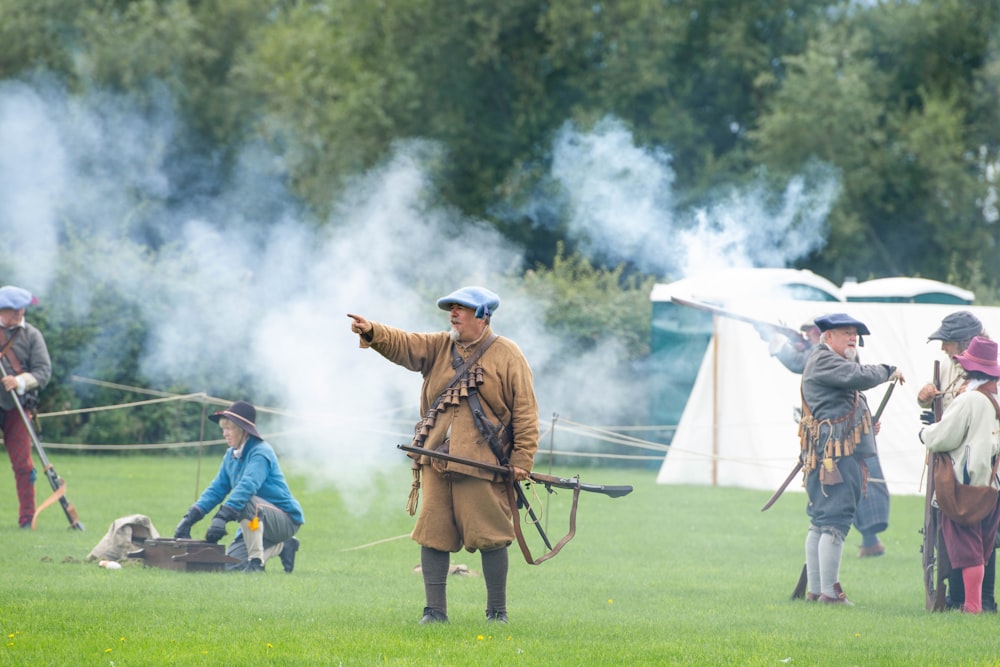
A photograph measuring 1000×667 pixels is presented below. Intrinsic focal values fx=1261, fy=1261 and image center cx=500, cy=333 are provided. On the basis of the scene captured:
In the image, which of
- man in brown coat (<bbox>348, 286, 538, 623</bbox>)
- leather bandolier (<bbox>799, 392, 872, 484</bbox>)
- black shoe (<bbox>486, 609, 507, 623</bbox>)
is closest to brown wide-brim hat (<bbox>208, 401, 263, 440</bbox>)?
man in brown coat (<bbox>348, 286, 538, 623</bbox>)

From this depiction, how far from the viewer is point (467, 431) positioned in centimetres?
676

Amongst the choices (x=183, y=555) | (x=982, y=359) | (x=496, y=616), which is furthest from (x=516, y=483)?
(x=982, y=359)

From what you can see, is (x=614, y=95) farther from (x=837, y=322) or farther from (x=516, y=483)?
(x=516, y=483)

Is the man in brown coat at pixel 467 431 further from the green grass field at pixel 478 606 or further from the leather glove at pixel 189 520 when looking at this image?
the leather glove at pixel 189 520

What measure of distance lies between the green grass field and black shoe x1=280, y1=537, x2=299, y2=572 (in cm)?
7

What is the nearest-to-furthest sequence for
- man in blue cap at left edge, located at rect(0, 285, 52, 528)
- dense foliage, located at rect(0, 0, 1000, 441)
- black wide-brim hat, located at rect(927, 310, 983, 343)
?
black wide-brim hat, located at rect(927, 310, 983, 343) < man in blue cap at left edge, located at rect(0, 285, 52, 528) < dense foliage, located at rect(0, 0, 1000, 441)

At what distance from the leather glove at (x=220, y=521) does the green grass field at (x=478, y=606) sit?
0.94 feet

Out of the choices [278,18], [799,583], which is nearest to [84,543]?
[799,583]

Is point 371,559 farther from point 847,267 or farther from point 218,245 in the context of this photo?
point 847,267

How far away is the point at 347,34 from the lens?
2969 centimetres

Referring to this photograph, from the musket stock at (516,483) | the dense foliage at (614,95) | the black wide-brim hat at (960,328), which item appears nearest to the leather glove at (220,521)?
the musket stock at (516,483)

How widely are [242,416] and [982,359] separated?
4.94 m

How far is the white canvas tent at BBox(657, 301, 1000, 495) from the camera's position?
15.4m

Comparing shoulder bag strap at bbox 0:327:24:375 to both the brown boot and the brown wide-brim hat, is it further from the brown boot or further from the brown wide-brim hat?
the brown boot
